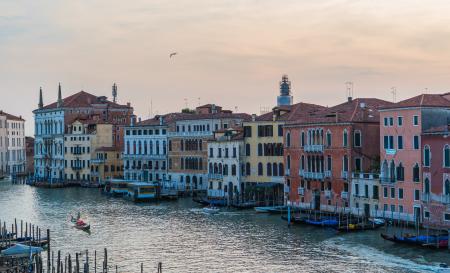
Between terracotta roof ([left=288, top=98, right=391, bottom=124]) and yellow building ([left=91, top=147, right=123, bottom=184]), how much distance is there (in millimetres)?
28410

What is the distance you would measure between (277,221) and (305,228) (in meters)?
2.97

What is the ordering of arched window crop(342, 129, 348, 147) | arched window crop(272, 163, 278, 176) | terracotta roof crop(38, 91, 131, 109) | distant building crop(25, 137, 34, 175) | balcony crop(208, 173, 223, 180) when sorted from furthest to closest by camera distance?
distant building crop(25, 137, 34, 175), terracotta roof crop(38, 91, 131, 109), balcony crop(208, 173, 223, 180), arched window crop(272, 163, 278, 176), arched window crop(342, 129, 348, 147)

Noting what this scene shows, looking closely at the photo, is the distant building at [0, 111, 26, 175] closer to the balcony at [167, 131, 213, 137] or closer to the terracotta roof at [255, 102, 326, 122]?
the balcony at [167, 131, 213, 137]

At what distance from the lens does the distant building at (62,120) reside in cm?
7138

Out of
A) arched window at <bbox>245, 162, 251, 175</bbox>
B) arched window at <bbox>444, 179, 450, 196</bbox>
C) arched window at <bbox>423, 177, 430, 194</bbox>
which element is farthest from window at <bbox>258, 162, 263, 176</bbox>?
arched window at <bbox>444, 179, 450, 196</bbox>

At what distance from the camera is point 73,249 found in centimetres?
2964

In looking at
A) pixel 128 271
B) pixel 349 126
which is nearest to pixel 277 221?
pixel 349 126

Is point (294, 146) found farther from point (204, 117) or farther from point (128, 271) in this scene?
point (128, 271)

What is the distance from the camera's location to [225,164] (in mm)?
48906

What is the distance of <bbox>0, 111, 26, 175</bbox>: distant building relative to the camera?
304 feet

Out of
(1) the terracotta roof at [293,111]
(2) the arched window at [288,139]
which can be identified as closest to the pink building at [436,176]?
(2) the arched window at [288,139]

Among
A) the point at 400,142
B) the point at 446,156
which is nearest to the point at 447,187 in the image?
the point at 446,156

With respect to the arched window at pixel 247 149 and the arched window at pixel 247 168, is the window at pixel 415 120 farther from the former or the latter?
the arched window at pixel 247 168

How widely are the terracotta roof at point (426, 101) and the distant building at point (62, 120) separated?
129 ft
